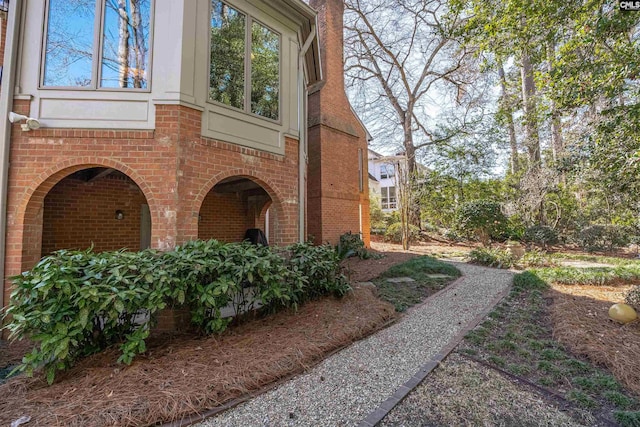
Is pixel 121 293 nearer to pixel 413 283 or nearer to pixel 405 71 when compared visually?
pixel 413 283

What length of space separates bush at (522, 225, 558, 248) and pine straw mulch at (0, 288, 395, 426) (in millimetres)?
11933

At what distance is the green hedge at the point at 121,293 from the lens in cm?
263

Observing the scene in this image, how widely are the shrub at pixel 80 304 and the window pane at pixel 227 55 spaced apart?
3087 mm

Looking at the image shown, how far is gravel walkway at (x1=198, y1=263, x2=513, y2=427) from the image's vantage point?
235 centimetres

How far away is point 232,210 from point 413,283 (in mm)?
5197

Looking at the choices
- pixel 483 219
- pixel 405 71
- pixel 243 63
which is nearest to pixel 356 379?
pixel 243 63

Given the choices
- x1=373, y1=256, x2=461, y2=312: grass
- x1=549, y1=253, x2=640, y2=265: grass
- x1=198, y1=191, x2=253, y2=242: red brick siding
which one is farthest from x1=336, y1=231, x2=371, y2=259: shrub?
x1=549, y1=253, x2=640, y2=265: grass

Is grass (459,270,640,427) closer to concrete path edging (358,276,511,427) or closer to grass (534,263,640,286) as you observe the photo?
concrete path edging (358,276,511,427)

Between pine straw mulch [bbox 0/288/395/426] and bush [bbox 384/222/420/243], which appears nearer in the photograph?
pine straw mulch [bbox 0/288/395/426]

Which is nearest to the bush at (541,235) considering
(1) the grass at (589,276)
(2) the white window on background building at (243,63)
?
(1) the grass at (589,276)

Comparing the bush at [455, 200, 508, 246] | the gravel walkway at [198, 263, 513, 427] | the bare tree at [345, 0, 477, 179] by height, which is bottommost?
the gravel walkway at [198, 263, 513, 427]

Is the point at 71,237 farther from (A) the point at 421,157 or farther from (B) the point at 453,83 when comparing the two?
(B) the point at 453,83

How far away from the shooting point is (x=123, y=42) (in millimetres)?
4340

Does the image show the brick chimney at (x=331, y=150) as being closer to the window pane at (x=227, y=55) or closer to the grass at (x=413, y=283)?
the grass at (x=413, y=283)
